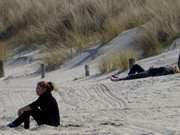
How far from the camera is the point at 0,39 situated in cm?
2564

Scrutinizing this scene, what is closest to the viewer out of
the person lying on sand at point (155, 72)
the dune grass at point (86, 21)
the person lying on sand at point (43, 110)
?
the person lying on sand at point (43, 110)

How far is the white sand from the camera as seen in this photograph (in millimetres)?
8281

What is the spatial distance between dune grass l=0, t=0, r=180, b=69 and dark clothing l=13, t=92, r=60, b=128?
372 inches

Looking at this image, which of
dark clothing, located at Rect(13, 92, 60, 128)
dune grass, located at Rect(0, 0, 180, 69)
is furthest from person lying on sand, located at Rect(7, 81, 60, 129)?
dune grass, located at Rect(0, 0, 180, 69)

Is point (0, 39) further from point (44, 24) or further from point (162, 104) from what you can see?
point (162, 104)

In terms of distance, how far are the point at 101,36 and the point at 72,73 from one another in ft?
12.2

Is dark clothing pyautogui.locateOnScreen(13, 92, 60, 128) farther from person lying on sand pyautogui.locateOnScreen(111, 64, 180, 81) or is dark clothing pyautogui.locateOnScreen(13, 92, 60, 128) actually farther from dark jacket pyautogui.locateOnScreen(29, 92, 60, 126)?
person lying on sand pyautogui.locateOnScreen(111, 64, 180, 81)

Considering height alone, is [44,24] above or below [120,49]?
above

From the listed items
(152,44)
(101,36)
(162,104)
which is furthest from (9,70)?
(162,104)

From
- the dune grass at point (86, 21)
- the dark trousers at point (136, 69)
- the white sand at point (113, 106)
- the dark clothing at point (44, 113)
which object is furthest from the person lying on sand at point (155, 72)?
the dark clothing at point (44, 113)

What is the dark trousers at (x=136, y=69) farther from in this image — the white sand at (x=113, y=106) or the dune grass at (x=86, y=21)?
the dune grass at (x=86, y=21)

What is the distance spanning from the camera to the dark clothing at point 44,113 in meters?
8.90

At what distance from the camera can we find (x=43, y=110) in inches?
354

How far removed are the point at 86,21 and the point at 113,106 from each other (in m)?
12.4
